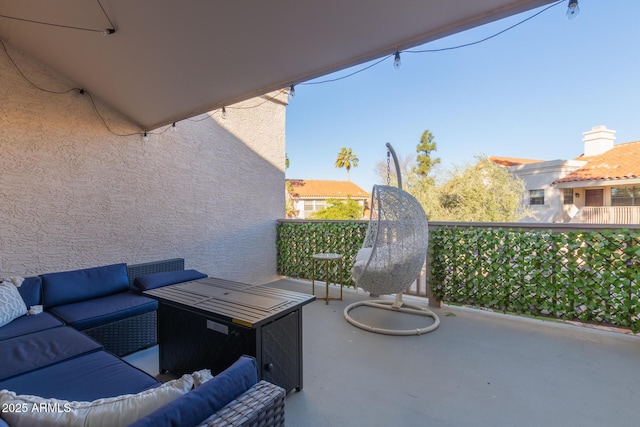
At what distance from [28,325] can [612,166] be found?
1503 cm

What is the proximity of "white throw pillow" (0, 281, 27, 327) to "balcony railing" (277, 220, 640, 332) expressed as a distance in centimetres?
430

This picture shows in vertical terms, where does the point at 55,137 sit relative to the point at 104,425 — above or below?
above

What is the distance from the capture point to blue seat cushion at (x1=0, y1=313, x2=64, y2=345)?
2.11 m

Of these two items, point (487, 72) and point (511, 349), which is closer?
point (511, 349)

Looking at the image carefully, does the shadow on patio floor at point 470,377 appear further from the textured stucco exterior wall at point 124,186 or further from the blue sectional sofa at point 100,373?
the textured stucco exterior wall at point 124,186

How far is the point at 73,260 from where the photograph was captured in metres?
3.21

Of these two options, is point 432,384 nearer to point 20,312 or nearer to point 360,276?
point 360,276

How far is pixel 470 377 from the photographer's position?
2350 mm

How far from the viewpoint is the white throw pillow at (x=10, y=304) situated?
7.41ft

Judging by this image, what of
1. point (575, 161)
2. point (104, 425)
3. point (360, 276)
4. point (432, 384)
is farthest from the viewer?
point (575, 161)

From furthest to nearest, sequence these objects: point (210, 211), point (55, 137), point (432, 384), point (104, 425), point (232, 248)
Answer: point (232, 248) < point (210, 211) < point (55, 137) < point (432, 384) < point (104, 425)

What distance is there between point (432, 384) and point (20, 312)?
3386 mm

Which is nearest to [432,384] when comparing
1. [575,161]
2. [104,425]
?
[104,425]

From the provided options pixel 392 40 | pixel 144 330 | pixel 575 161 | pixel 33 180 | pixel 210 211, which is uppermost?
pixel 575 161
